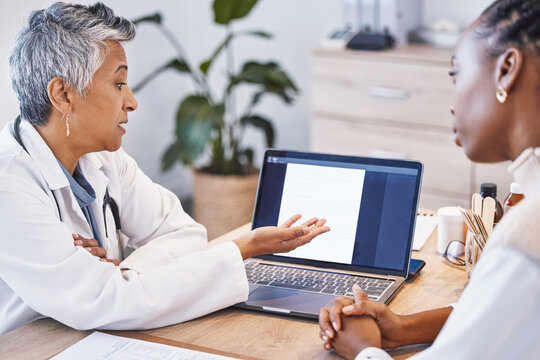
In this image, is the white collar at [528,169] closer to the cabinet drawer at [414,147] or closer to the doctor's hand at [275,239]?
the doctor's hand at [275,239]

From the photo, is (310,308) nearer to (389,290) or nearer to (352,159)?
(389,290)

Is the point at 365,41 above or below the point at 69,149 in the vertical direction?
above

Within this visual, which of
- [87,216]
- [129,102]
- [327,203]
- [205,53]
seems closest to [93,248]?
[87,216]

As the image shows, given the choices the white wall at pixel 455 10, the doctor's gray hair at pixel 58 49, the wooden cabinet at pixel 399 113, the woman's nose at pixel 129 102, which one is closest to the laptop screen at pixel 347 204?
the woman's nose at pixel 129 102

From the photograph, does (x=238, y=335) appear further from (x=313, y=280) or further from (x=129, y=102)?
(x=129, y=102)

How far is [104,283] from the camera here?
1431 mm

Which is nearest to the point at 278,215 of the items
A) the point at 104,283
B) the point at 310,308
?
the point at 310,308

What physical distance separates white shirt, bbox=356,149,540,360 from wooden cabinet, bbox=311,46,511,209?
2539mm

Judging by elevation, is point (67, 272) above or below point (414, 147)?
below

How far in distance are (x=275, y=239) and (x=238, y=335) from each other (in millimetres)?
294

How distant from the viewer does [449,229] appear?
181 cm

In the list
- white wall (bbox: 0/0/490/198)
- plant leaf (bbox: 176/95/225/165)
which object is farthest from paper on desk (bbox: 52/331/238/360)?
white wall (bbox: 0/0/490/198)

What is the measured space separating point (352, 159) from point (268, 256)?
12.5 inches

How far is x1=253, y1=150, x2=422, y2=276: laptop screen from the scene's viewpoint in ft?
5.39
